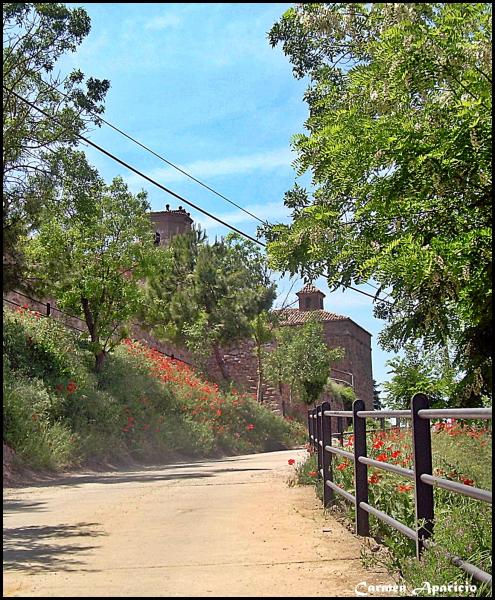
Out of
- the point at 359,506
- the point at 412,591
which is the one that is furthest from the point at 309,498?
the point at 412,591

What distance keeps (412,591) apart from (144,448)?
1676 centimetres

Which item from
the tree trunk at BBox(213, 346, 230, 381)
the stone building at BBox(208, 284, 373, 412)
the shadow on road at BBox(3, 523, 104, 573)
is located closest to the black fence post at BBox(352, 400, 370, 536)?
the shadow on road at BBox(3, 523, 104, 573)

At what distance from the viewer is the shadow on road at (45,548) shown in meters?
5.66

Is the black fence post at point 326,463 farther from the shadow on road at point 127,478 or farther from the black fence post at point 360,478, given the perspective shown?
the shadow on road at point 127,478

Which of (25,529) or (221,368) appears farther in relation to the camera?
(221,368)

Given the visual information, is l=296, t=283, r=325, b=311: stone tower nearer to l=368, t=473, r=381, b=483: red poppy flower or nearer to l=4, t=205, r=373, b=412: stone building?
l=4, t=205, r=373, b=412: stone building

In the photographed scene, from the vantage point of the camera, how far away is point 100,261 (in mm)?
20359

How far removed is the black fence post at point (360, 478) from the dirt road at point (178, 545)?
0.63 ft

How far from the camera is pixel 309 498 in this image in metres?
9.73

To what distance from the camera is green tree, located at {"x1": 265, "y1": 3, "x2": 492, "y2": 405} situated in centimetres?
584

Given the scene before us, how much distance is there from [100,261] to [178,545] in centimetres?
1467

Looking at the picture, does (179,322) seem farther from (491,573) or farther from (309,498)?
(491,573)

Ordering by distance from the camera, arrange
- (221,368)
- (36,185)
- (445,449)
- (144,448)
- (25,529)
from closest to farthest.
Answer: (445,449) → (25,529) → (36,185) → (144,448) → (221,368)

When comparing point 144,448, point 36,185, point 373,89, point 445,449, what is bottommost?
point 144,448
